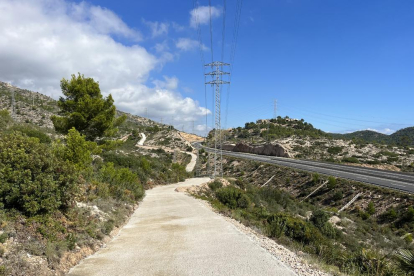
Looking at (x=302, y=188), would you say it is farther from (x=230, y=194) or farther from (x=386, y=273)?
(x=386, y=273)

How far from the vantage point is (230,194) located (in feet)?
72.3

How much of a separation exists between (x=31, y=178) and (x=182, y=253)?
5058 millimetres

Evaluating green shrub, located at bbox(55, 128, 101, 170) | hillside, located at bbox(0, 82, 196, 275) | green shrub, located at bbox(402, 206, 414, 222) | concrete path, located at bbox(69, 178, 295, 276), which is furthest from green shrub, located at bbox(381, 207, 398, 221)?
green shrub, located at bbox(55, 128, 101, 170)

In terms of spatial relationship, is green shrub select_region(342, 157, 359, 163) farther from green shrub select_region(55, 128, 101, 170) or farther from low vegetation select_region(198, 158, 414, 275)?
green shrub select_region(55, 128, 101, 170)

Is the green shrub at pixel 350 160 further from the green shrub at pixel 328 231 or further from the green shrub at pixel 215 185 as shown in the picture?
the green shrub at pixel 328 231

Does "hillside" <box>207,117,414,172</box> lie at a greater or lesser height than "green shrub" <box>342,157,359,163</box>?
greater

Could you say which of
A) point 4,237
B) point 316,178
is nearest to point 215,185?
point 316,178

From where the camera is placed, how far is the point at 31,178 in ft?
26.4

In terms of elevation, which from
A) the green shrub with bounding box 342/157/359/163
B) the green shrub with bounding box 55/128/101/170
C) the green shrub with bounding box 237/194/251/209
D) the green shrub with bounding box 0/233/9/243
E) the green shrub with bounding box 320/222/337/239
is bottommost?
the green shrub with bounding box 320/222/337/239

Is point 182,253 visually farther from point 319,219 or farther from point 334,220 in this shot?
point 334,220

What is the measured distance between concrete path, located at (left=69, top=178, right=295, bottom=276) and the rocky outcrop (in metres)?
53.9

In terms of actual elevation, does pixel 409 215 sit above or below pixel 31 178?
below

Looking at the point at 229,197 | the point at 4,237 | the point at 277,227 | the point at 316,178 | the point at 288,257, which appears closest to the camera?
the point at 4,237

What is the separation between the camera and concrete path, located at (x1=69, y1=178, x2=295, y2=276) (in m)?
6.86
